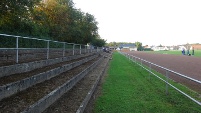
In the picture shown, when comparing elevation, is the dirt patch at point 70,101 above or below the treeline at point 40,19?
below

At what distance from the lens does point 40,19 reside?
2714 cm

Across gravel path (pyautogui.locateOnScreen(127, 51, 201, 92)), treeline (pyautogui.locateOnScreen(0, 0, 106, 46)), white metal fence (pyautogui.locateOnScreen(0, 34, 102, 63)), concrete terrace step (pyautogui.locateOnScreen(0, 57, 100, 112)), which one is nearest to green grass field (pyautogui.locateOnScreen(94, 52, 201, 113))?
concrete terrace step (pyautogui.locateOnScreen(0, 57, 100, 112))

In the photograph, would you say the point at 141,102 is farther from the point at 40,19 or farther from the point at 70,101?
the point at 40,19

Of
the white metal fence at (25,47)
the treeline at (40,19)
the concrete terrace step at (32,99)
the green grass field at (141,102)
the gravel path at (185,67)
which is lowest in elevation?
the green grass field at (141,102)

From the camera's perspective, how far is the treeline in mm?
17547

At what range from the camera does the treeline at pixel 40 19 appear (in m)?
17.5

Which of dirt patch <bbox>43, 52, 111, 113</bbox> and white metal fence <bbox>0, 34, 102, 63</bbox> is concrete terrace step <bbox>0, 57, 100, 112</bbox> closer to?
dirt patch <bbox>43, 52, 111, 113</bbox>

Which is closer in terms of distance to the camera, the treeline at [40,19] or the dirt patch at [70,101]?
the dirt patch at [70,101]

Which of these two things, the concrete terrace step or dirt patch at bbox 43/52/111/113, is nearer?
the concrete terrace step

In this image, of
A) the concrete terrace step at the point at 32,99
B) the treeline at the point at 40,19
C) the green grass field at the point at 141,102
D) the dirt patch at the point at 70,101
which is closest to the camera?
the concrete terrace step at the point at 32,99

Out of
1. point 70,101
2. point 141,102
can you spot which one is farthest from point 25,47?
point 141,102

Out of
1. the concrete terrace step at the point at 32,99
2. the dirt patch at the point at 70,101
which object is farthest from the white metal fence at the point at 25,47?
the dirt patch at the point at 70,101

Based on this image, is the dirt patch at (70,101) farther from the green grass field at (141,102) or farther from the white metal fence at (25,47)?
the white metal fence at (25,47)

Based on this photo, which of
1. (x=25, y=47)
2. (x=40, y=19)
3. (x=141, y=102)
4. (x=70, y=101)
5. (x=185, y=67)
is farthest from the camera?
(x=40, y=19)
